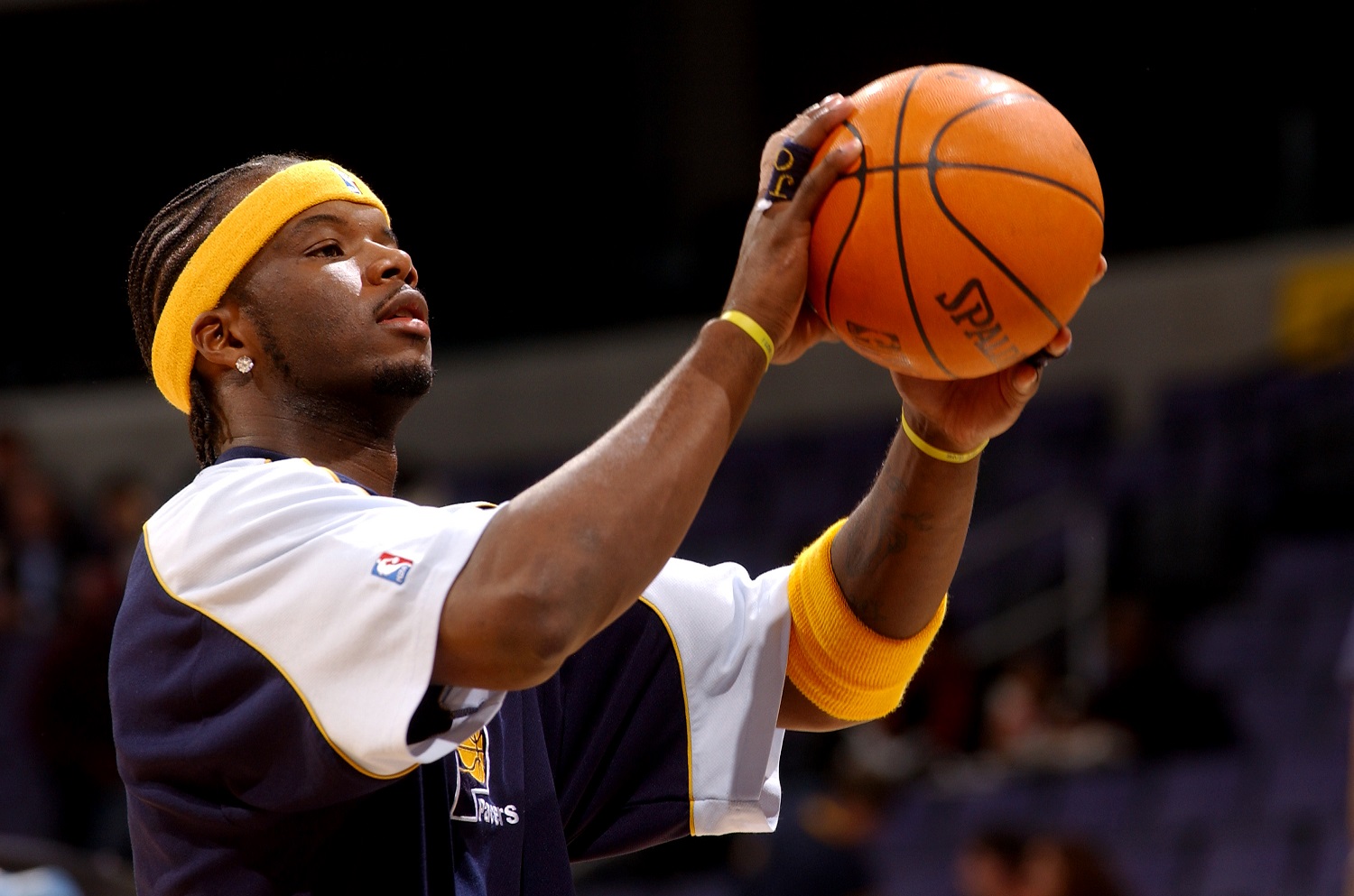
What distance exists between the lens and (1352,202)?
30.8 ft

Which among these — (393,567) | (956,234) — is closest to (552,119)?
(956,234)

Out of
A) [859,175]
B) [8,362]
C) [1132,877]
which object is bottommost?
[1132,877]

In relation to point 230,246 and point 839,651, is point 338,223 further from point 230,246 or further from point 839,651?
point 839,651

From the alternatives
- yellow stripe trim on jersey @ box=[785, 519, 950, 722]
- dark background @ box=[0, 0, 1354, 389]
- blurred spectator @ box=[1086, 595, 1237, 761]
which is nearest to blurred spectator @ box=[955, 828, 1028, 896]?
blurred spectator @ box=[1086, 595, 1237, 761]

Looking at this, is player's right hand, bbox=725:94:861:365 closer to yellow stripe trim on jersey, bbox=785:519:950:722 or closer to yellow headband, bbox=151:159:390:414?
yellow stripe trim on jersey, bbox=785:519:950:722

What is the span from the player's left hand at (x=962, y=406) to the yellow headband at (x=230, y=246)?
2.84ft

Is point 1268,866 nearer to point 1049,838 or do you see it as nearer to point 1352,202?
point 1049,838

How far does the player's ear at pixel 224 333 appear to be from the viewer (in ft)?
7.16

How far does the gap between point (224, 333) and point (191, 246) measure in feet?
0.46

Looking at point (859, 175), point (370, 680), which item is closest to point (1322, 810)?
point (859, 175)

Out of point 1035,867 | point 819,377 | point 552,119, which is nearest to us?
point 1035,867

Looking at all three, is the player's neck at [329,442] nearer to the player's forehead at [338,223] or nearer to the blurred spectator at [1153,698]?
the player's forehead at [338,223]

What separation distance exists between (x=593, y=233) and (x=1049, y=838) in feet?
22.1

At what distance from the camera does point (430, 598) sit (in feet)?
5.64
